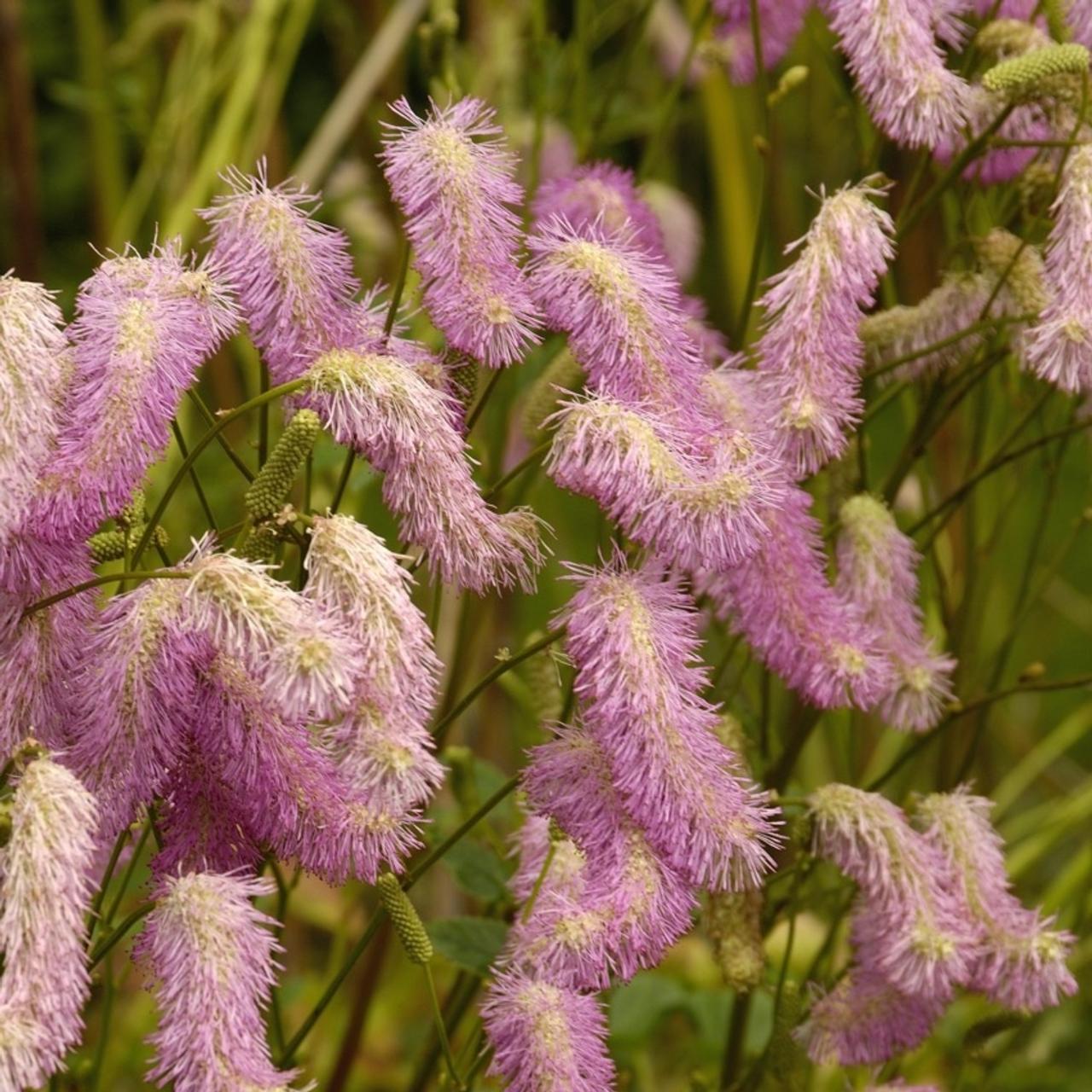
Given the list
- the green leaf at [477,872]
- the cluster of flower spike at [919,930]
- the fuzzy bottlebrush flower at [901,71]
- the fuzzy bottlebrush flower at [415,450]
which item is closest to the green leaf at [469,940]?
the green leaf at [477,872]

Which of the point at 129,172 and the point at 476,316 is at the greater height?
the point at 129,172

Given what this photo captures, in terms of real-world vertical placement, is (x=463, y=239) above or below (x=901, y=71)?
below

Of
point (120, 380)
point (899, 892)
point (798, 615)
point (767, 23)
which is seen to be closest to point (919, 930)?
point (899, 892)

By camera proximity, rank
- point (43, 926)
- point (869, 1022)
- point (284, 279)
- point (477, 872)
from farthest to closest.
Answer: point (477, 872)
point (869, 1022)
point (284, 279)
point (43, 926)

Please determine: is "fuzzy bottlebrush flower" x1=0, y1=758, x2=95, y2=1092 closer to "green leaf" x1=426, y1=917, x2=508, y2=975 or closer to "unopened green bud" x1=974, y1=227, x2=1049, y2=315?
"green leaf" x1=426, y1=917, x2=508, y2=975

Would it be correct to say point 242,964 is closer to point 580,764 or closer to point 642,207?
point 580,764

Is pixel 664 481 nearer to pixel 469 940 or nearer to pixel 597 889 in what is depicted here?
pixel 597 889

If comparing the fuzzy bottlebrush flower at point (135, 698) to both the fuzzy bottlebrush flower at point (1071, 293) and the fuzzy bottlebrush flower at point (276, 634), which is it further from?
the fuzzy bottlebrush flower at point (1071, 293)

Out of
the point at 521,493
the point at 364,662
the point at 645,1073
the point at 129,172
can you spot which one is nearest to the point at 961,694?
the point at 521,493
